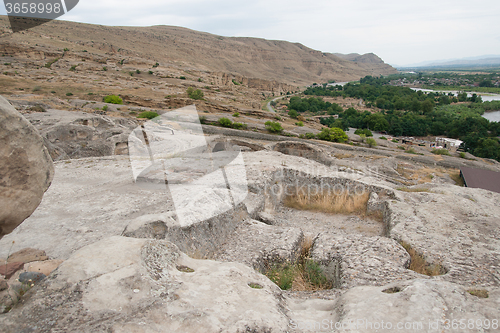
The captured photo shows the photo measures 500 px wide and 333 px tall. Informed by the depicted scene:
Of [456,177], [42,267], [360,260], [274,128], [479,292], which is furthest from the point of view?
[274,128]

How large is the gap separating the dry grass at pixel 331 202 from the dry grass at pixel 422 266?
3.32 m

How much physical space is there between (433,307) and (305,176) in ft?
24.3

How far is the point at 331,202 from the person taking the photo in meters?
9.55

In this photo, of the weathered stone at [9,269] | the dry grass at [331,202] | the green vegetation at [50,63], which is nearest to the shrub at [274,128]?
the dry grass at [331,202]

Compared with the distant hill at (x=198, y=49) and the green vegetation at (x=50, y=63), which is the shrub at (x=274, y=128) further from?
the distant hill at (x=198, y=49)

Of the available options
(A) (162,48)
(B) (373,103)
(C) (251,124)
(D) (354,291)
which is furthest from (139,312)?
(A) (162,48)

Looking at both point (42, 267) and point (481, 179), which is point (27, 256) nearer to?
point (42, 267)

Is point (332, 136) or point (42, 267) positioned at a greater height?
point (42, 267)

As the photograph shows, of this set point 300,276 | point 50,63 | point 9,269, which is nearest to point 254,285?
point 300,276

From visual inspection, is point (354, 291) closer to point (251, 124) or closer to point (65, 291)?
point (65, 291)

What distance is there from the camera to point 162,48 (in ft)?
292

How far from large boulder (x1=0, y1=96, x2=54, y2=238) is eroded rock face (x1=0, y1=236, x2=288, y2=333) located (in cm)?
85

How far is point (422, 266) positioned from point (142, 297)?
5.26m

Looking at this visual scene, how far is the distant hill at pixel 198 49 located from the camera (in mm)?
65938
